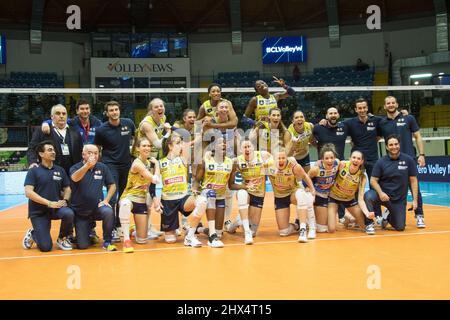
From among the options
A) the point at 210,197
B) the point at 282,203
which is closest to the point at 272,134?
the point at 282,203

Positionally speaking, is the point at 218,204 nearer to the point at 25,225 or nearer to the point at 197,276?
the point at 197,276

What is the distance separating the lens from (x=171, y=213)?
640 centimetres

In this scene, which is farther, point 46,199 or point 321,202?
point 321,202

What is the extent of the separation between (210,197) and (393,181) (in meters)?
2.75

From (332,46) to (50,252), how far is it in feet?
78.2

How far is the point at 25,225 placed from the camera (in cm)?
841

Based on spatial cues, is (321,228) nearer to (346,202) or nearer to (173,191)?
(346,202)

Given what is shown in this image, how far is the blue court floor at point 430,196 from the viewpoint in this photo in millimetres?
10666

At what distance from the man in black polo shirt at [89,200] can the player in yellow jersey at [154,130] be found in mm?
758

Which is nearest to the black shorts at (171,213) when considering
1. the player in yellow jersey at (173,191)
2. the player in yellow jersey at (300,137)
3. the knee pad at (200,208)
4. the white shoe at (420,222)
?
the player in yellow jersey at (173,191)

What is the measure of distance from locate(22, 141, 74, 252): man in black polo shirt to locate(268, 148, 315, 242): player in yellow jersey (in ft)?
9.06

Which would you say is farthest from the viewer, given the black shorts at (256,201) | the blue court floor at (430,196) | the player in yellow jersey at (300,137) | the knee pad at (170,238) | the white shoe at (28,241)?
the blue court floor at (430,196)

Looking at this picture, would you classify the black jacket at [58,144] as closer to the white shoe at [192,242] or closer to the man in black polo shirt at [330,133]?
the white shoe at [192,242]
